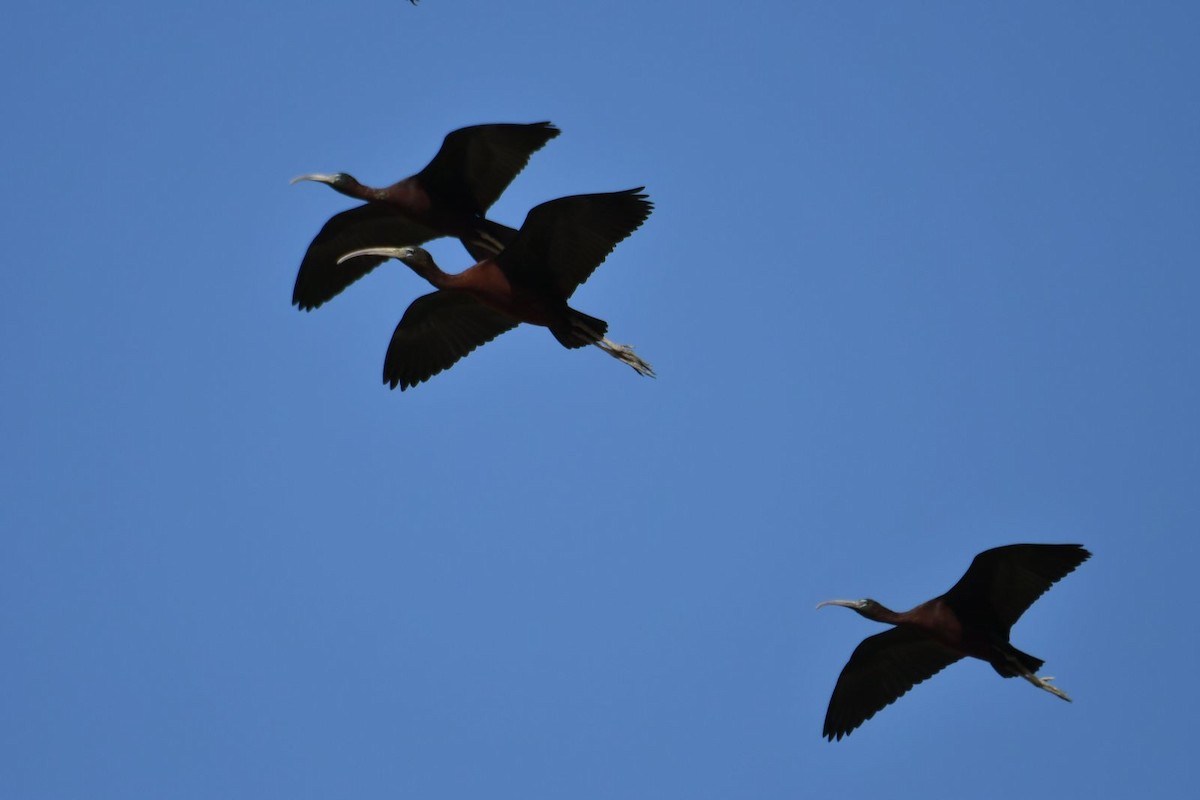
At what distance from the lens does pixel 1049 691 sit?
22.5 metres

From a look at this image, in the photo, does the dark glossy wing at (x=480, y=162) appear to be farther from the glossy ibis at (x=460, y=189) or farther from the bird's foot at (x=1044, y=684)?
the bird's foot at (x=1044, y=684)

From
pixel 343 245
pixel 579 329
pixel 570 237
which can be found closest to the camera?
pixel 570 237

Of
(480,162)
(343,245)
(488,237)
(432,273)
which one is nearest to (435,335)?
(488,237)

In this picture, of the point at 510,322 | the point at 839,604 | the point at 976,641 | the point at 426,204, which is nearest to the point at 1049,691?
the point at 976,641

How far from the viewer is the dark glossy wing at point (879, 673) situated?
23375mm

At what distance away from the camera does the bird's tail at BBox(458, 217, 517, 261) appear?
23.0 m

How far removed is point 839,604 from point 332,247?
7588 mm

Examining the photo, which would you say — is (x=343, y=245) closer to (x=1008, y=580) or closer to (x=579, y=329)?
(x=579, y=329)

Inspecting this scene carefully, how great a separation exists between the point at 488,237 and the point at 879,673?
683 centimetres

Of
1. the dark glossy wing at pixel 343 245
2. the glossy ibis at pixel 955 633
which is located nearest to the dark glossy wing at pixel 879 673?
the glossy ibis at pixel 955 633

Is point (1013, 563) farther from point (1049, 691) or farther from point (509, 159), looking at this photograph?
point (509, 159)

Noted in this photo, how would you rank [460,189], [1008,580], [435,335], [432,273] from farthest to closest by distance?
[435,335] < [460,189] < [1008,580] < [432,273]

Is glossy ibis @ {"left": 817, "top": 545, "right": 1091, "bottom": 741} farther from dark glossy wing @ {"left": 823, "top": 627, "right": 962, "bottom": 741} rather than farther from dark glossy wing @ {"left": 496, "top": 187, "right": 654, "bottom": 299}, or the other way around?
dark glossy wing @ {"left": 496, "top": 187, "right": 654, "bottom": 299}

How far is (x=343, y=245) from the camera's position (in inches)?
982
